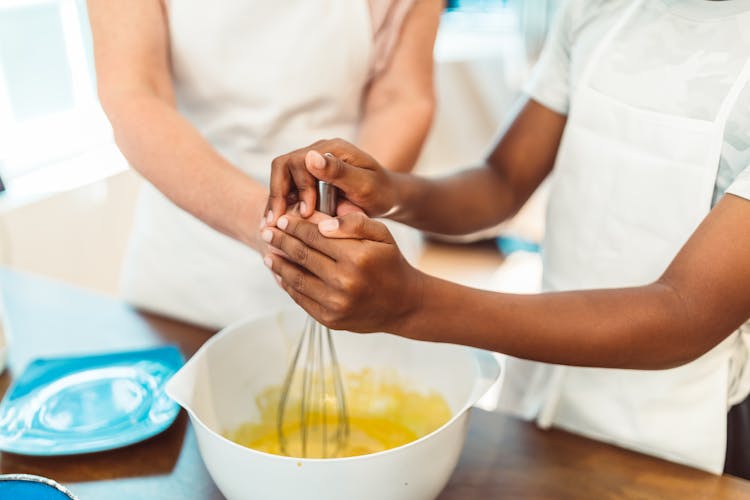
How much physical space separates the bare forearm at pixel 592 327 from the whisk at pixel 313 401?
0.23 metres

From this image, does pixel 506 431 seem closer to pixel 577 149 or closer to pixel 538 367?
pixel 538 367

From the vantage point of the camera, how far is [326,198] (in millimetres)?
818

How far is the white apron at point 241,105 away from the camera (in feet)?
3.79

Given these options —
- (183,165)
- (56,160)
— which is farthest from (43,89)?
(183,165)

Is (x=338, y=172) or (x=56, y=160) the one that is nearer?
(x=338, y=172)

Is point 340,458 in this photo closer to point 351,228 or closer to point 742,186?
point 351,228

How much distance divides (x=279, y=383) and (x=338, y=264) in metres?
0.37

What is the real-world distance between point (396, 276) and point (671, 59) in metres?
0.50

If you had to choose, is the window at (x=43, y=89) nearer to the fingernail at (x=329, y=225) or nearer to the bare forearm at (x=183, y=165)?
the bare forearm at (x=183, y=165)

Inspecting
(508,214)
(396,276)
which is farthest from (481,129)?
(396,276)

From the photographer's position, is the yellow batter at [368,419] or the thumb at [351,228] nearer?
the thumb at [351,228]

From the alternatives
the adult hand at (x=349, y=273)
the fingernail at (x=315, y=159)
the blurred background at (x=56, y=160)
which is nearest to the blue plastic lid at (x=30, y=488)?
the adult hand at (x=349, y=273)

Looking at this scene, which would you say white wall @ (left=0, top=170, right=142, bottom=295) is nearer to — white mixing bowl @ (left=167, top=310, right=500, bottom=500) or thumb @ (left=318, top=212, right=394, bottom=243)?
white mixing bowl @ (left=167, top=310, right=500, bottom=500)

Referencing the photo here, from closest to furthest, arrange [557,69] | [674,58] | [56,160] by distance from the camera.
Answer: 1. [674,58]
2. [557,69]
3. [56,160]
